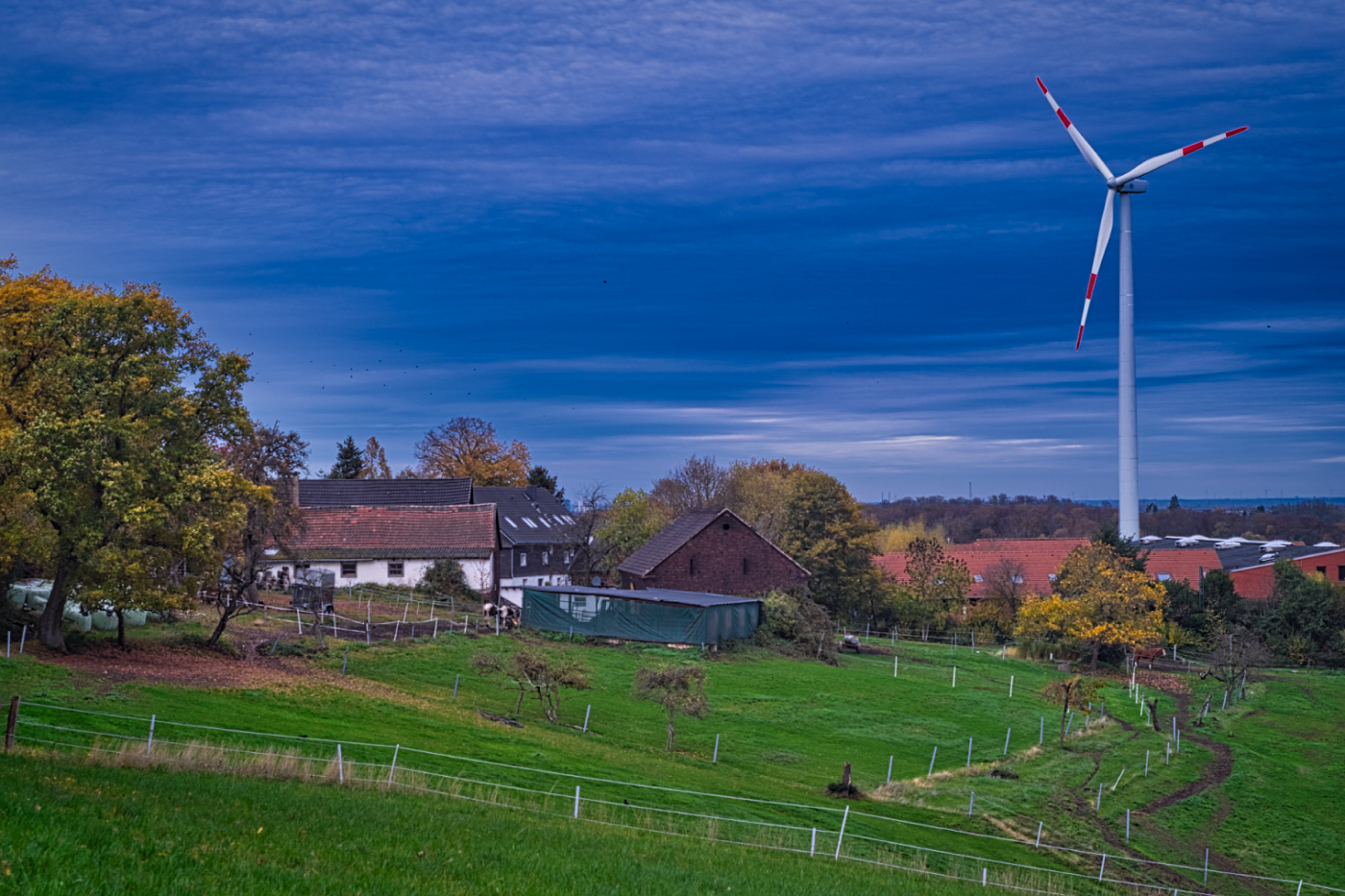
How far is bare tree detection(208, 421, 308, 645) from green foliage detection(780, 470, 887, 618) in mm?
36168

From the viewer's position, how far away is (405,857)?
1430 cm

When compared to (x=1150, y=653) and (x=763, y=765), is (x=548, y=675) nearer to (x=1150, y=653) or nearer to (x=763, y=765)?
(x=763, y=765)

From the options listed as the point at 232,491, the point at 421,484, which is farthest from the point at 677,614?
the point at 421,484

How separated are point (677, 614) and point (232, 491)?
88.7 feet

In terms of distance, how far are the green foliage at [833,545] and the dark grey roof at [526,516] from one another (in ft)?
66.2

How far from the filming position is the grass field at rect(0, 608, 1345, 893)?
18.5 meters

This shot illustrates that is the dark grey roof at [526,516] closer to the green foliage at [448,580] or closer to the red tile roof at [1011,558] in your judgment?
the green foliage at [448,580]

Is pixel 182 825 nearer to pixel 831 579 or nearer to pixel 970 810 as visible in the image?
pixel 970 810

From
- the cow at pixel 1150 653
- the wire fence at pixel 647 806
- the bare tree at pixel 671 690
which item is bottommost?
the wire fence at pixel 647 806

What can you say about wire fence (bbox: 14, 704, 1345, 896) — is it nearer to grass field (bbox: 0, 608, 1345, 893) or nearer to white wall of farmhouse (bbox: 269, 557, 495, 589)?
grass field (bbox: 0, 608, 1345, 893)

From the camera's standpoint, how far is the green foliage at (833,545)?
76.2m

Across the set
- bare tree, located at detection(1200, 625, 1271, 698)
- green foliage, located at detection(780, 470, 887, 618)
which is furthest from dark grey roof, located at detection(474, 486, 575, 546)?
bare tree, located at detection(1200, 625, 1271, 698)

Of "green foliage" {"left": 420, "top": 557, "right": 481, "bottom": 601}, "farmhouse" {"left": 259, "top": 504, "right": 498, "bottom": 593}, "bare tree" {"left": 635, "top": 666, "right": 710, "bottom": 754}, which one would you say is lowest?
"bare tree" {"left": 635, "top": 666, "right": 710, "bottom": 754}

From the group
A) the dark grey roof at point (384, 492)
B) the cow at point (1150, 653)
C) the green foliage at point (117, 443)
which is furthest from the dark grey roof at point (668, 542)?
the green foliage at point (117, 443)
